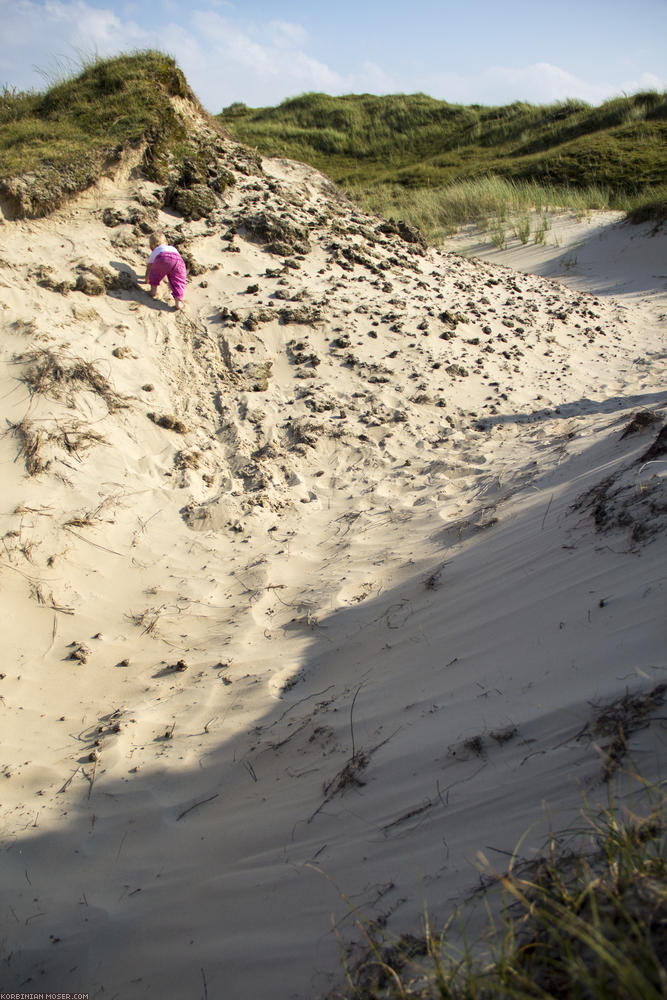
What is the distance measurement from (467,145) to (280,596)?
27034 mm

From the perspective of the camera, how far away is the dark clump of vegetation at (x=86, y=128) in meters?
5.88

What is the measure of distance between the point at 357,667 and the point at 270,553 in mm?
1393

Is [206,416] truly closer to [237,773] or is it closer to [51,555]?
[51,555]

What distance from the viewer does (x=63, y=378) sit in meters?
4.58

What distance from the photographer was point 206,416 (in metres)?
5.12

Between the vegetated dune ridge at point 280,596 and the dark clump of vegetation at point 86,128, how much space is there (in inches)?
11.2

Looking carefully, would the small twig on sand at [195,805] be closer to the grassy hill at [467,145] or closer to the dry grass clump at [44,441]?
the dry grass clump at [44,441]

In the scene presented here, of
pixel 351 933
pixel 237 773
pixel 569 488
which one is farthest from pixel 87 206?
pixel 351 933

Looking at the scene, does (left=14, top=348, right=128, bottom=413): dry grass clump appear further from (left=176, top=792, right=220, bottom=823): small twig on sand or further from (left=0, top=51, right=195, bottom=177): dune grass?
(left=176, top=792, right=220, bottom=823): small twig on sand

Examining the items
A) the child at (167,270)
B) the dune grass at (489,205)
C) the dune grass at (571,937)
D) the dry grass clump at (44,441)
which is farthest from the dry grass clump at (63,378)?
the dune grass at (489,205)

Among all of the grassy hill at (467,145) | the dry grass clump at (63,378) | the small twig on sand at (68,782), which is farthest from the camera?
the grassy hill at (467,145)

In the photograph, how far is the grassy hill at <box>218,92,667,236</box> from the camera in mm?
15242

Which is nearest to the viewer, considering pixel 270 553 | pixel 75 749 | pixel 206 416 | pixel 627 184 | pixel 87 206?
pixel 75 749

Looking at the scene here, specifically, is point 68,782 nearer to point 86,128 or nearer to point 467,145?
point 86,128
